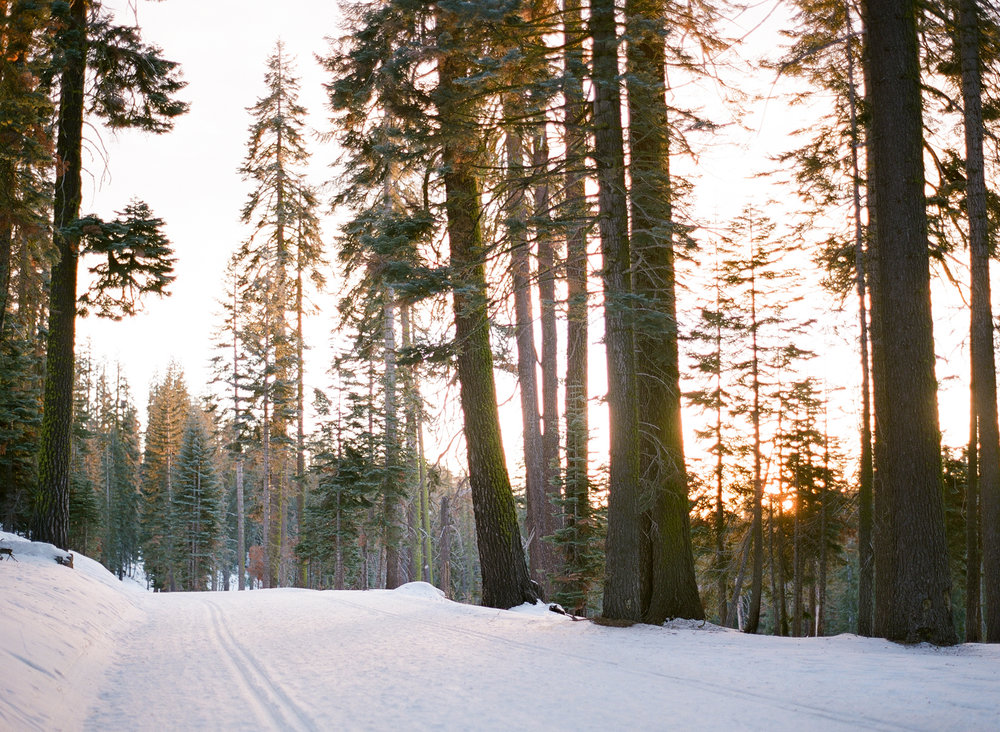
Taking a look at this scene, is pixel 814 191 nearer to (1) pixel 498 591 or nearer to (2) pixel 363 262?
(2) pixel 363 262

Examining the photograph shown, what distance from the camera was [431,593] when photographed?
14.3 meters

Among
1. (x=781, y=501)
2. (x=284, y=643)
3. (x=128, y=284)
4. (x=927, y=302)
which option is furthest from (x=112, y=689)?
(x=781, y=501)

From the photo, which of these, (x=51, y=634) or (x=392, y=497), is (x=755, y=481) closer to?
(x=392, y=497)

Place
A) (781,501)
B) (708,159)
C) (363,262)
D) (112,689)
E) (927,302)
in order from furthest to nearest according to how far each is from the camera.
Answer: (781,501) < (363,262) < (708,159) < (927,302) < (112,689)

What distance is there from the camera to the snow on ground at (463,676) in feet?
14.3

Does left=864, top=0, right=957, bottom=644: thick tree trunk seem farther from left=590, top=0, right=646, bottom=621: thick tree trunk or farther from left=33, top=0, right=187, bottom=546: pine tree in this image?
left=33, top=0, right=187, bottom=546: pine tree

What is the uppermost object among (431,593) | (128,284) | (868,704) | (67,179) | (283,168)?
(283,168)

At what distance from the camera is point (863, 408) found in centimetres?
1387

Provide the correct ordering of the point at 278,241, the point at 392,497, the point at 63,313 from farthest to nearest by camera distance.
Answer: the point at 278,241 → the point at 392,497 → the point at 63,313

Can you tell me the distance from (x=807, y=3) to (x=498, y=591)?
36.6 feet

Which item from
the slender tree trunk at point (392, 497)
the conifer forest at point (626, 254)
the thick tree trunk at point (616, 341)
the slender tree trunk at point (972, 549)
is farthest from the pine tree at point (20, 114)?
the slender tree trunk at point (972, 549)

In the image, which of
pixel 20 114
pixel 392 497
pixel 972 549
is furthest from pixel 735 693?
pixel 392 497

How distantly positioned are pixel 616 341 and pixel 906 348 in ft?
11.1

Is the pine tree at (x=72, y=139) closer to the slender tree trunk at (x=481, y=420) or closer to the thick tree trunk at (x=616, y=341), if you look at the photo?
the slender tree trunk at (x=481, y=420)
